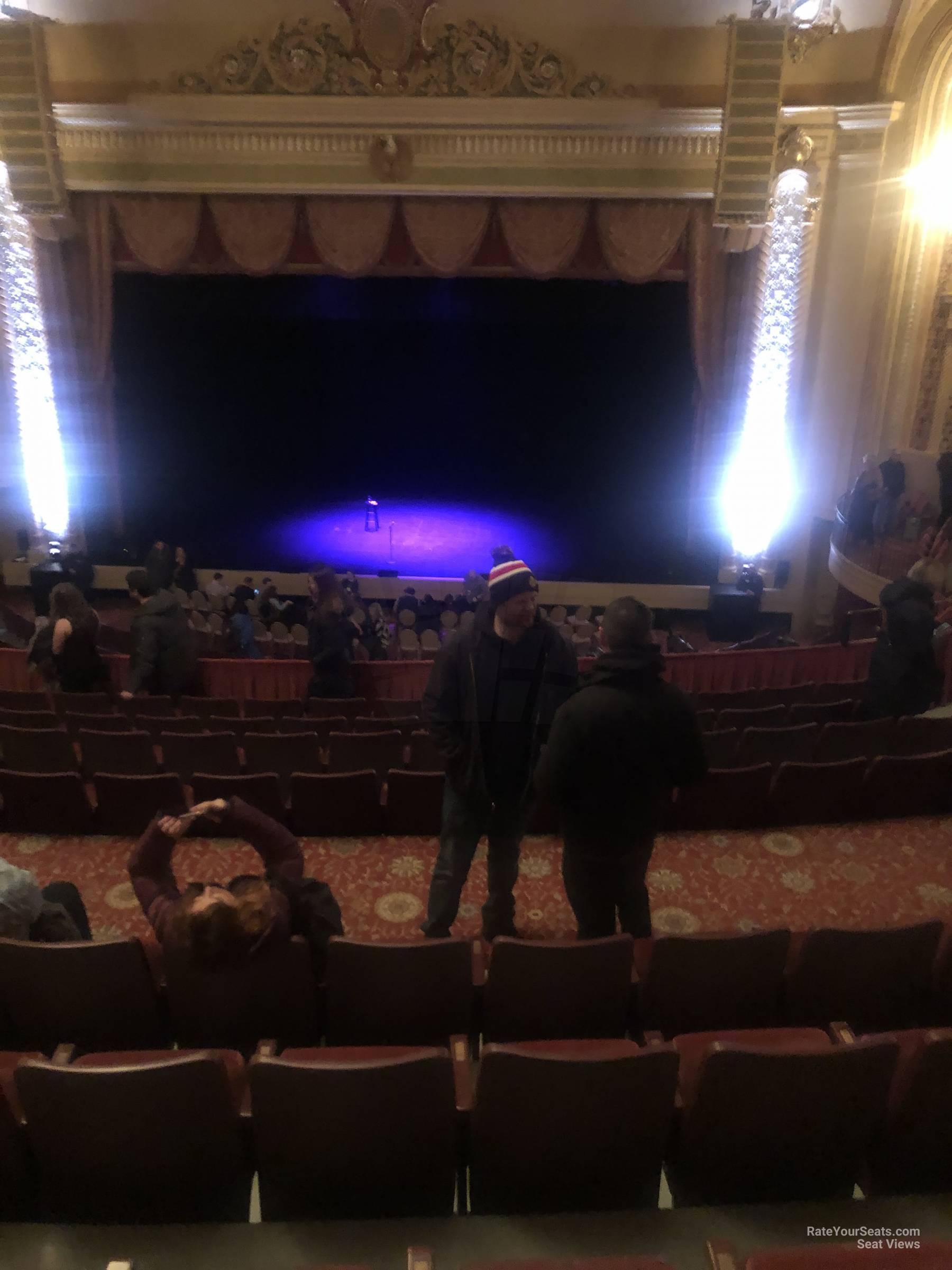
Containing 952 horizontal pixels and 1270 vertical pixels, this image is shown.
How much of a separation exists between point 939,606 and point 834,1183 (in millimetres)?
5136

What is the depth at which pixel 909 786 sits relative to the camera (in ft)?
13.7

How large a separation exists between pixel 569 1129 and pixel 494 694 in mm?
1271

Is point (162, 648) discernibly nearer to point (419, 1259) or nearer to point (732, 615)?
point (419, 1259)

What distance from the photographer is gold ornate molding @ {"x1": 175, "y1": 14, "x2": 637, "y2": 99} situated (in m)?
7.31

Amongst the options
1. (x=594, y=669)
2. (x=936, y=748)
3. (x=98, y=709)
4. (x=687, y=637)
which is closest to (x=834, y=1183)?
(x=594, y=669)

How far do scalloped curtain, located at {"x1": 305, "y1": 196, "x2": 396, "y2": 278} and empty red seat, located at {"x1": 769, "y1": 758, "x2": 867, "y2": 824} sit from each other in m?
6.54

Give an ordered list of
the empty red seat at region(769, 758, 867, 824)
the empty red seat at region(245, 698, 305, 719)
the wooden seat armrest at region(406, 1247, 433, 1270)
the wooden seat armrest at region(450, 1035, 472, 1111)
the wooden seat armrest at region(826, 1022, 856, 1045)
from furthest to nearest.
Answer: the empty red seat at region(245, 698, 305, 719)
the empty red seat at region(769, 758, 867, 824)
the wooden seat armrest at region(826, 1022, 856, 1045)
the wooden seat armrest at region(450, 1035, 472, 1111)
the wooden seat armrest at region(406, 1247, 433, 1270)

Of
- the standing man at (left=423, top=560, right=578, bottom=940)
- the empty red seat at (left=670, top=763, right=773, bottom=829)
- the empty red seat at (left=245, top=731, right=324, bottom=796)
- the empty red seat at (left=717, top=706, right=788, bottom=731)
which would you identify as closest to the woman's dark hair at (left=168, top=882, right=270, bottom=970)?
the standing man at (left=423, top=560, right=578, bottom=940)

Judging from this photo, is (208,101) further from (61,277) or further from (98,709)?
(98,709)

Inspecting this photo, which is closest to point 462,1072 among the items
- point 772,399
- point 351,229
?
point 351,229

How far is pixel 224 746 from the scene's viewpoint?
424cm

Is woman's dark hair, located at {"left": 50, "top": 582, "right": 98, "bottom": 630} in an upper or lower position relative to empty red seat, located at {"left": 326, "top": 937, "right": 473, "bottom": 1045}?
upper

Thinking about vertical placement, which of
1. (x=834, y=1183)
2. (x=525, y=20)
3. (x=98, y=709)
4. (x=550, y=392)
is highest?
(x=525, y=20)

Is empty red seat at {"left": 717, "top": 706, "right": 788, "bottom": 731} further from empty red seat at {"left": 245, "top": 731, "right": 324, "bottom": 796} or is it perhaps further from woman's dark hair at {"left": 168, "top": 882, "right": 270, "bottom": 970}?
woman's dark hair at {"left": 168, "top": 882, "right": 270, "bottom": 970}
